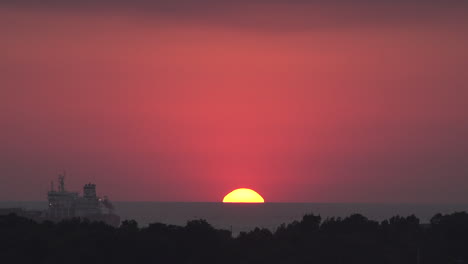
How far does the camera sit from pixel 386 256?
69188mm

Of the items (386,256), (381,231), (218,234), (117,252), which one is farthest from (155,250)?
(381,231)

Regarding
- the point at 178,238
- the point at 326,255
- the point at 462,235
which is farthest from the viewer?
the point at 462,235

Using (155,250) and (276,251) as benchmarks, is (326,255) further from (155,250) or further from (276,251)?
(155,250)

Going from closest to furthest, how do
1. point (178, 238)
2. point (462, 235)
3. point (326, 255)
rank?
point (326, 255), point (178, 238), point (462, 235)

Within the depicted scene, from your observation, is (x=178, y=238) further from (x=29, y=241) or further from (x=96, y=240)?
(x=29, y=241)

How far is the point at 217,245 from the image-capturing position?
7206 centimetres

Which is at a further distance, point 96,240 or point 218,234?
point 218,234

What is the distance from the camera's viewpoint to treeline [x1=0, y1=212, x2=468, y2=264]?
6688 cm

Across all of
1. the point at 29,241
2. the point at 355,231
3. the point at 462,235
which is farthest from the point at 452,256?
the point at 29,241

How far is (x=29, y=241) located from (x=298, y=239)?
19955 millimetres

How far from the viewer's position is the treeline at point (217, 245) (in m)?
66.9

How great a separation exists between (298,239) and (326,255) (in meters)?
8.54

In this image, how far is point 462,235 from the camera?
78.8 metres

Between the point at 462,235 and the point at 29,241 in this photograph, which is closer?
the point at 29,241
